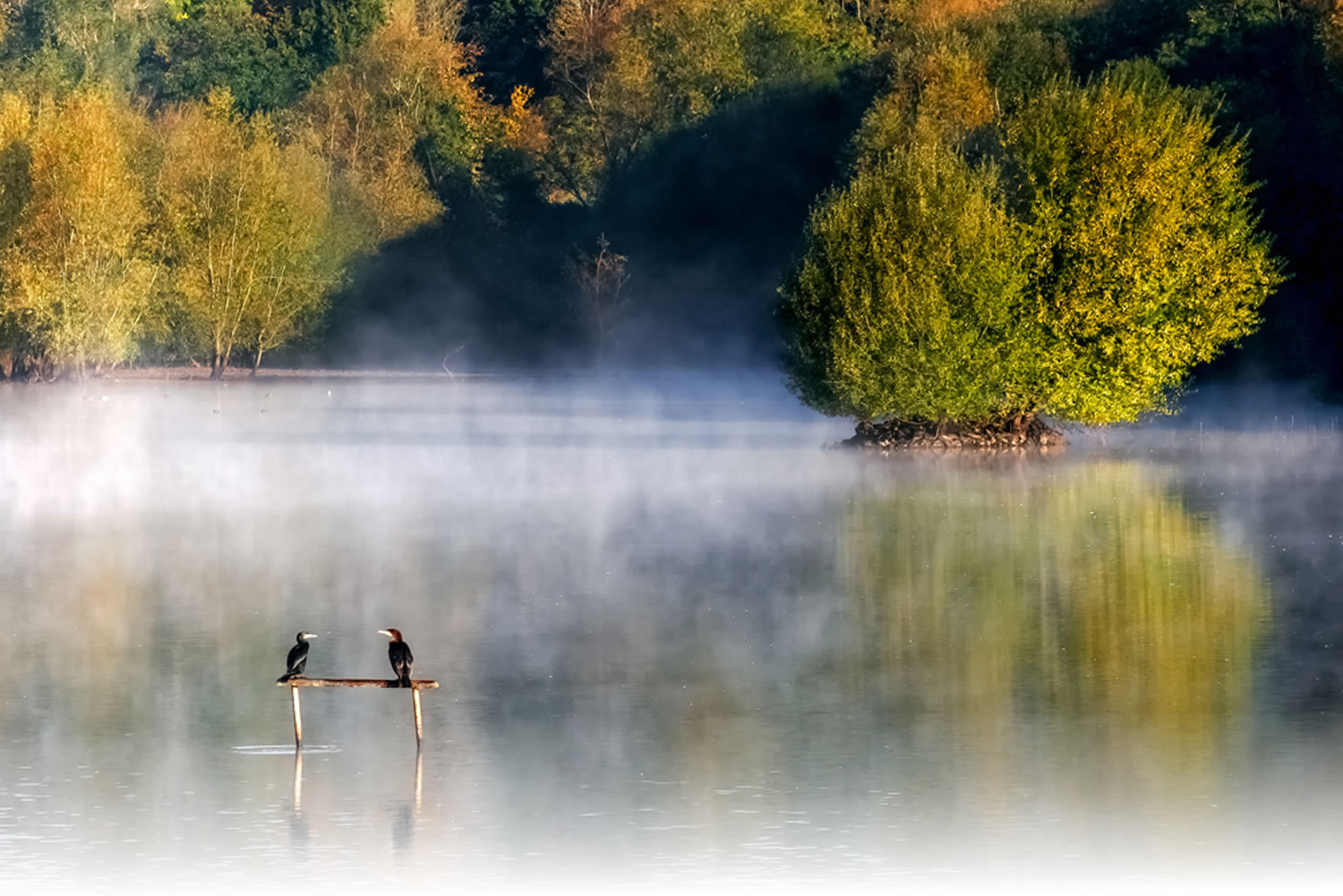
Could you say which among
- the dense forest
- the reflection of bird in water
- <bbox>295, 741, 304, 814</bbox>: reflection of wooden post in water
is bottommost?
<bbox>295, 741, 304, 814</bbox>: reflection of wooden post in water

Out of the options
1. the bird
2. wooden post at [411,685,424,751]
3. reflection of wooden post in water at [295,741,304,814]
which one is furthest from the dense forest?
reflection of wooden post in water at [295,741,304,814]

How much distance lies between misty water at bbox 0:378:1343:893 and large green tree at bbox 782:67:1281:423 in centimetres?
485

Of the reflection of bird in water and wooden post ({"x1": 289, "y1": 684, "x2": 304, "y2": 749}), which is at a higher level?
the reflection of bird in water

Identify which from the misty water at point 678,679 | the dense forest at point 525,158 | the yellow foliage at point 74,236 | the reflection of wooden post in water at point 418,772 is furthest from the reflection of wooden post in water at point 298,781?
the yellow foliage at point 74,236

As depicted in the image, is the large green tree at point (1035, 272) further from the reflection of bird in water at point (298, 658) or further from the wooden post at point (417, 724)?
the reflection of bird in water at point (298, 658)

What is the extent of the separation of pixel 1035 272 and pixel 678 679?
26.5 metres

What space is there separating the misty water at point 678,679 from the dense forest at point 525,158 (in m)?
18.9

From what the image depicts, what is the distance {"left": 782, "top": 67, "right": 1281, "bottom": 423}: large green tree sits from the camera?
1545 inches

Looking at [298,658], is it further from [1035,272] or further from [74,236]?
[74,236]

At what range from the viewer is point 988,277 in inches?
1575

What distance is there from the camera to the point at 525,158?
83438 mm

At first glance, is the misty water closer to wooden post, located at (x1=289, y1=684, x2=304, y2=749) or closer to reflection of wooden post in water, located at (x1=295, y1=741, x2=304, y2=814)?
reflection of wooden post in water, located at (x1=295, y1=741, x2=304, y2=814)

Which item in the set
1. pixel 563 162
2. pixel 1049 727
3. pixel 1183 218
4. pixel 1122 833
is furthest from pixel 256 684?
pixel 563 162

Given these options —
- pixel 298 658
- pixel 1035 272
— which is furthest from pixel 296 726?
pixel 1035 272
